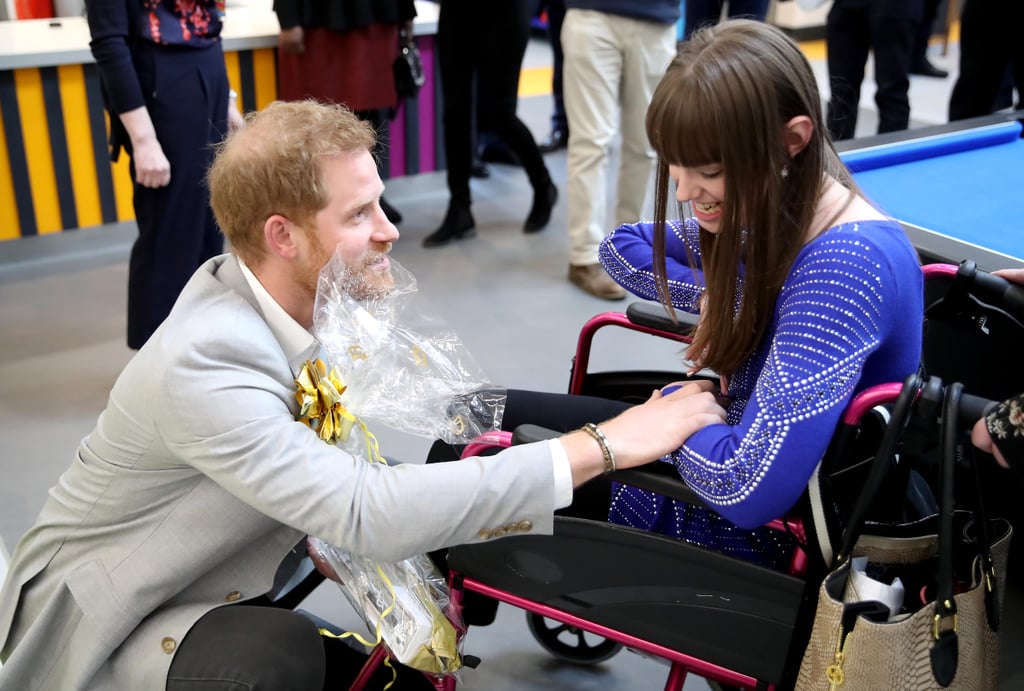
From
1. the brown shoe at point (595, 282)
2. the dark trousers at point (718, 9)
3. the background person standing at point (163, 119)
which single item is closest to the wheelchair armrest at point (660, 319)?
the background person standing at point (163, 119)

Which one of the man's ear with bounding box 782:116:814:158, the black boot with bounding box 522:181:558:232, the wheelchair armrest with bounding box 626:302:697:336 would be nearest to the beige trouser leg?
the black boot with bounding box 522:181:558:232

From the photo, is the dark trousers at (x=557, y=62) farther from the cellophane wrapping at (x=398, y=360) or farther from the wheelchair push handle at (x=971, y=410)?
the wheelchair push handle at (x=971, y=410)

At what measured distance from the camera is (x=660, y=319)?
1.80 meters

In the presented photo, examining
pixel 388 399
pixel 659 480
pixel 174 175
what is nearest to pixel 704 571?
pixel 659 480

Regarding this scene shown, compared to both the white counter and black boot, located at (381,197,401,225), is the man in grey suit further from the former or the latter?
black boot, located at (381,197,401,225)

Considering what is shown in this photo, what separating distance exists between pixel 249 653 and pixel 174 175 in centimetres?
174

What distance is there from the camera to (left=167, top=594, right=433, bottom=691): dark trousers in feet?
4.69

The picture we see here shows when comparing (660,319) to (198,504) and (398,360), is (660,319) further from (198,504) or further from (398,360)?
(198,504)

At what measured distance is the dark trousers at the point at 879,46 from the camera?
415 centimetres

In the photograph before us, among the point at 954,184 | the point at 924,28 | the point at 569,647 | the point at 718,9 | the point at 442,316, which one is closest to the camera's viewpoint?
the point at 569,647

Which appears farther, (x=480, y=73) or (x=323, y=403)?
(x=480, y=73)

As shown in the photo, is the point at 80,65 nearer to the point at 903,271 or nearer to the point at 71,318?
the point at 71,318

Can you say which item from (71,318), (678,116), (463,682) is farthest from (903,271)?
(71,318)

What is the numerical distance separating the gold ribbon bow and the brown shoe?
2275 mm
